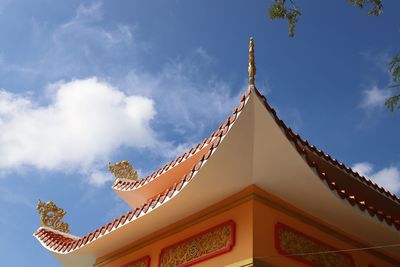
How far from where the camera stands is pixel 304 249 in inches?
228

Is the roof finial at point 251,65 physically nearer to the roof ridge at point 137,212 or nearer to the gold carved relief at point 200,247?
the roof ridge at point 137,212


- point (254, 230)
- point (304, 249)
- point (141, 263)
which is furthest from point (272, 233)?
point (141, 263)

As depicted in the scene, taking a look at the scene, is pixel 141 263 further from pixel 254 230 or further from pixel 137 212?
pixel 254 230

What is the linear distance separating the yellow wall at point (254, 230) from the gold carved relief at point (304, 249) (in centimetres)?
6

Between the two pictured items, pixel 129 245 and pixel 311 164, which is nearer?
pixel 311 164

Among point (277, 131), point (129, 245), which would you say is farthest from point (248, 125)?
point (129, 245)

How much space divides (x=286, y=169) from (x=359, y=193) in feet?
9.30

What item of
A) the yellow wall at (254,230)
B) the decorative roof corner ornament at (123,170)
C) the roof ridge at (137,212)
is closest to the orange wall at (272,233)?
the yellow wall at (254,230)

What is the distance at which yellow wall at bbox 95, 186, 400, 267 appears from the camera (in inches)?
212

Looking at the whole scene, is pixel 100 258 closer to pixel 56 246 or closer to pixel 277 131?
pixel 56 246

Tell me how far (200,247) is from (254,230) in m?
0.82

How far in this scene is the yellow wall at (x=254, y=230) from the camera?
539 cm

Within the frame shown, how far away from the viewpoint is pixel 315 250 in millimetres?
5906

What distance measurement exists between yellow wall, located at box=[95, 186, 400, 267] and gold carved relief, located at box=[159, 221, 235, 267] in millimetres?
60
